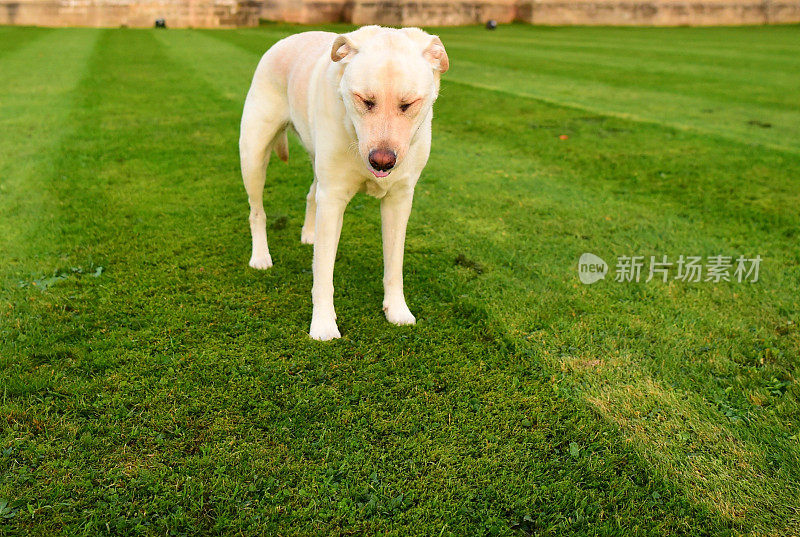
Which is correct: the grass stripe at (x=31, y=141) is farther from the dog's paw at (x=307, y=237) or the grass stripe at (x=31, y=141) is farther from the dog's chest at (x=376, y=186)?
the dog's chest at (x=376, y=186)

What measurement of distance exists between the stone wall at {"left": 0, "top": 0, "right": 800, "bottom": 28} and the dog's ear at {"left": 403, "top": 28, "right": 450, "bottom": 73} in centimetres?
2775

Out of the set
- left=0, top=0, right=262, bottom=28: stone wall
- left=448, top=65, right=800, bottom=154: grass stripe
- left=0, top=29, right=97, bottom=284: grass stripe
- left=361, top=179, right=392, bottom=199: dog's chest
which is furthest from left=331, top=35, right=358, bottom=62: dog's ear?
left=0, top=0, right=262, bottom=28: stone wall

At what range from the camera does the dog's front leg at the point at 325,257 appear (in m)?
3.50

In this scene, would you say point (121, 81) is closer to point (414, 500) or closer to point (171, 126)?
point (171, 126)

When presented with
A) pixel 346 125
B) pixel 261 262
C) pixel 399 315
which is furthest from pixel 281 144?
pixel 399 315

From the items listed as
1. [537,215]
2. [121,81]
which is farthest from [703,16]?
[537,215]

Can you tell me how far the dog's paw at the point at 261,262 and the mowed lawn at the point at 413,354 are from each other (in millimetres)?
123

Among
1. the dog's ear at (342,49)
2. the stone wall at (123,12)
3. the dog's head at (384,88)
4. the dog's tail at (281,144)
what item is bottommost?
the dog's tail at (281,144)

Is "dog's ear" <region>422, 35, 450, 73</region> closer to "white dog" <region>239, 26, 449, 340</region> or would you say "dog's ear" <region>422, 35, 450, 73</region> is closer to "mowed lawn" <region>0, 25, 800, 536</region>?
"white dog" <region>239, 26, 449, 340</region>

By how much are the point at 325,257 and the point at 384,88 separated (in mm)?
1120

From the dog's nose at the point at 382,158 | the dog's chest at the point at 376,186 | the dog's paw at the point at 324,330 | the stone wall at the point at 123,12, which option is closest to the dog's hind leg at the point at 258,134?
the dog's chest at the point at 376,186

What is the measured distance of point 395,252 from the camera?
3.82 m

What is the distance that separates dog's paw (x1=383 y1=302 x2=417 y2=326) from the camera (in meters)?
3.81

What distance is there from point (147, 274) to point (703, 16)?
120ft
